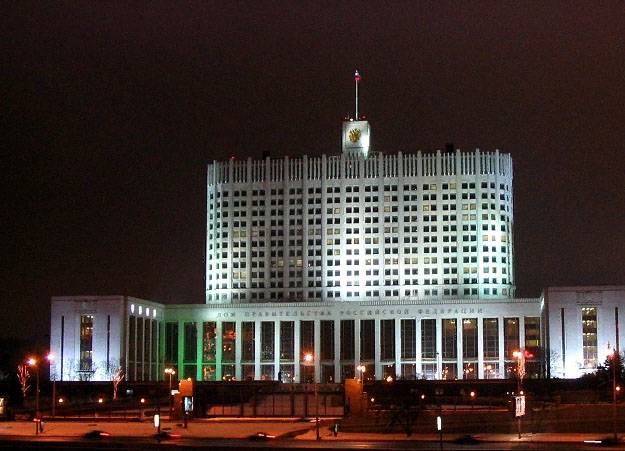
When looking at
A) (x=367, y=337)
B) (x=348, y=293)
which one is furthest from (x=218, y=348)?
(x=367, y=337)

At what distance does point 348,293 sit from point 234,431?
287 feet

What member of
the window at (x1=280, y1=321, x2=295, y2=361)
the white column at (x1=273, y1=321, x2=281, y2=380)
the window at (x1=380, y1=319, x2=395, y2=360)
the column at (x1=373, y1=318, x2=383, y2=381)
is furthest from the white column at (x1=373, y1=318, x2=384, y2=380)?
the white column at (x1=273, y1=321, x2=281, y2=380)

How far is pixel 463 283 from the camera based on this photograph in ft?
489

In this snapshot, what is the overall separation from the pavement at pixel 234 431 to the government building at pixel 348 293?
2368 inches

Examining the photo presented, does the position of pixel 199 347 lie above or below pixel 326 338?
below

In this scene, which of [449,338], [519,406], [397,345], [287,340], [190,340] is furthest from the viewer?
[190,340]

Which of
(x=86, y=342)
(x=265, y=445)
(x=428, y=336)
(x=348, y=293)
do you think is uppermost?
(x=348, y=293)

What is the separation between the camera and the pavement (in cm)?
5916

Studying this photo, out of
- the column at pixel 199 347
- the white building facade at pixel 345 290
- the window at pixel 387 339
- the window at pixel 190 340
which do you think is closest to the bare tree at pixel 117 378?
the white building facade at pixel 345 290

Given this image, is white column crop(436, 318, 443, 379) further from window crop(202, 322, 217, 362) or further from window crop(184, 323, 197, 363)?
window crop(184, 323, 197, 363)

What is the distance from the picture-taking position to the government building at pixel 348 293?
5320 inches

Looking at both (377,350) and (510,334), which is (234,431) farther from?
(510,334)

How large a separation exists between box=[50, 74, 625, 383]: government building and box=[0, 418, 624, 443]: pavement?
6015 centimetres

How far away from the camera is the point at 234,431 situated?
6438cm
